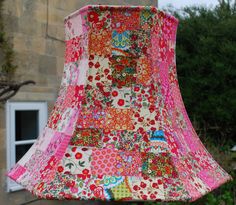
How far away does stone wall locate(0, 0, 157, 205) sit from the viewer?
346cm

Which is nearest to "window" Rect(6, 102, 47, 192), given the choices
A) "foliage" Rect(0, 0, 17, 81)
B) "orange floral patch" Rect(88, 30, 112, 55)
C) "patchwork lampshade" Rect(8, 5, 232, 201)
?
"foliage" Rect(0, 0, 17, 81)

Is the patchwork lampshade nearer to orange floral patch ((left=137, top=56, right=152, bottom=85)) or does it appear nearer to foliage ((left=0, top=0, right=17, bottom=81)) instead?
orange floral patch ((left=137, top=56, right=152, bottom=85))

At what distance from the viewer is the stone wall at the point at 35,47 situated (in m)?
3.46

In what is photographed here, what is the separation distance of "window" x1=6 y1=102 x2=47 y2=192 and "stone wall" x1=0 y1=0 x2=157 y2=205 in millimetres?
56

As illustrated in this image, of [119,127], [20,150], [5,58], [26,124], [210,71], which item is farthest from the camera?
[210,71]

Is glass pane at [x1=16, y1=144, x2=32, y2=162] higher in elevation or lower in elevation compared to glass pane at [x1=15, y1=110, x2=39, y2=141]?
lower

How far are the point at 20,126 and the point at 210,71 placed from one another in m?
3.82

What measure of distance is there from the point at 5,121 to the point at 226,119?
4055mm

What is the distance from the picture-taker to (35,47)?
372 centimetres

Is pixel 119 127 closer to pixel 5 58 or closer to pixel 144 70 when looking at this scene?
pixel 144 70

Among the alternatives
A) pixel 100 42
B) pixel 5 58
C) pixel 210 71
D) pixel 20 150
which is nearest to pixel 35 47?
pixel 5 58

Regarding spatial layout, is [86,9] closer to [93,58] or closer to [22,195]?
[93,58]

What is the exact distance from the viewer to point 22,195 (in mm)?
3572

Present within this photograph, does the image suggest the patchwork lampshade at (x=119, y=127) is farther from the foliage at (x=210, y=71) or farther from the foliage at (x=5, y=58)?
the foliage at (x=210, y=71)
